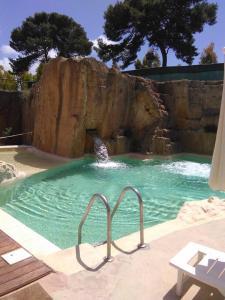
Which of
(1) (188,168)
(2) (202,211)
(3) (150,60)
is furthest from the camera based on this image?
(3) (150,60)

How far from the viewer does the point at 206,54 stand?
2580cm

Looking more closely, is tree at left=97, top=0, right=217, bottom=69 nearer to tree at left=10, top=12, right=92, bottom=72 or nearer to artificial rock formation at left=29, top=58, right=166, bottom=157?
tree at left=10, top=12, right=92, bottom=72

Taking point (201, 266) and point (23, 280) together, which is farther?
point (23, 280)

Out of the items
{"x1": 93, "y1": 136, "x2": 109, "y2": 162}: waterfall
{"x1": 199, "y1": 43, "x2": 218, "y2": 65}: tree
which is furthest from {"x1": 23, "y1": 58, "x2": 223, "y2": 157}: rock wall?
{"x1": 199, "y1": 43, "x2": 218, "y2": 65}: tree

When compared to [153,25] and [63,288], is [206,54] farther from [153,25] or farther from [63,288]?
[63,288]

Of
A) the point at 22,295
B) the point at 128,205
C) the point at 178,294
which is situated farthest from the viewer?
the point at 128,205

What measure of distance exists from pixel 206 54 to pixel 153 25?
5.23 metres

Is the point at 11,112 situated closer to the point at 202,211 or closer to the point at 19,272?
the point at 202,211

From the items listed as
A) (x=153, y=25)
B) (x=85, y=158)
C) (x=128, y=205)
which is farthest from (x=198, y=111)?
(x=153, y=25)

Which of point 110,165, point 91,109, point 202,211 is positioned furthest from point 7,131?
point 202,211

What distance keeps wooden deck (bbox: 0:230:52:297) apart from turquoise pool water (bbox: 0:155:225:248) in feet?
4.44

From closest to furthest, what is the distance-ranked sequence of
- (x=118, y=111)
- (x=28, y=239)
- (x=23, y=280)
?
1. (x=23, y=280)
2. (x=28, y=239)
3. (x=118, y=111)

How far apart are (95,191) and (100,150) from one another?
448 centimetres

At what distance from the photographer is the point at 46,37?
1125 inches
